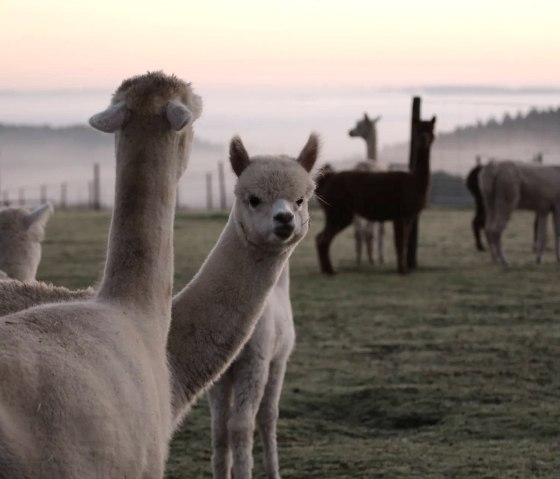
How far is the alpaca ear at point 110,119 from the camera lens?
3.42 metres

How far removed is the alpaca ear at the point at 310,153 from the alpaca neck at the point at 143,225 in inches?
48.1

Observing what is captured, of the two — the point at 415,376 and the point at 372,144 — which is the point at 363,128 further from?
the point at 415,376

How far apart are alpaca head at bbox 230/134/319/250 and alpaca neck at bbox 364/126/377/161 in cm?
1515

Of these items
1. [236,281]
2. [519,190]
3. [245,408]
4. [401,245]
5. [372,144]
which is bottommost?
[401,245]

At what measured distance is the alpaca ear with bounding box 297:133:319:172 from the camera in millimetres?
4652

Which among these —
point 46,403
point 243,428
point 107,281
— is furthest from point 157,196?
point 243,428

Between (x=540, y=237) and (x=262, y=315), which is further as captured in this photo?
(x=540, y=237)

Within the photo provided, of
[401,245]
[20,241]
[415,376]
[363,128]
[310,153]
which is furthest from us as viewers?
[363,128]

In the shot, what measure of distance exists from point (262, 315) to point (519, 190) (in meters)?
13.0

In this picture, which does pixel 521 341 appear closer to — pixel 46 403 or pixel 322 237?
pixel 322 237

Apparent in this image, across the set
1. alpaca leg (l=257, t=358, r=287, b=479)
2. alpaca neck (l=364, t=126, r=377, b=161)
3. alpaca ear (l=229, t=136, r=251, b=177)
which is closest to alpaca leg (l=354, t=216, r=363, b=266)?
alpaca neck (l=364, t=126, r=377, b=161)

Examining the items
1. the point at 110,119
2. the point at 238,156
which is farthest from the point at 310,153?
the point at 110,119

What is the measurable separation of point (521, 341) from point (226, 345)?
6475 millimetres

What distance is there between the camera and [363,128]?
19.8 m
